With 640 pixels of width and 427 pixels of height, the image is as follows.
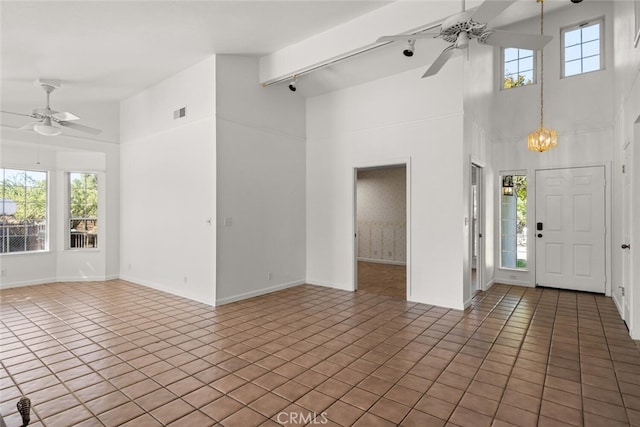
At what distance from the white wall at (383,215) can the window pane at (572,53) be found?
3838 millimetres

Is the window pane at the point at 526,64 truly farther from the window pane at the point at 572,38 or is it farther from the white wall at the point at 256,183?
the white wall at the point at 256,183

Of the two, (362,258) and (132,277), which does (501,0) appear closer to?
(132,277)

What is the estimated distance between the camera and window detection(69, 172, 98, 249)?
6676 millimetres

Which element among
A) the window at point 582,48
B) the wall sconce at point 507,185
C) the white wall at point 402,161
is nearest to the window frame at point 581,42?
the window at point 582,48

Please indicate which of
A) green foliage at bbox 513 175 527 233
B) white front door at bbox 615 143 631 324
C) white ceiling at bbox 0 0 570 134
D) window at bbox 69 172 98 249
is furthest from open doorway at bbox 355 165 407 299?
window at bbox 69 172 98 249

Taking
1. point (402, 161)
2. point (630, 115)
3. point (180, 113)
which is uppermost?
point (180, 113)

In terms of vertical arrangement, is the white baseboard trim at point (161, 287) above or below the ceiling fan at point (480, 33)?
below

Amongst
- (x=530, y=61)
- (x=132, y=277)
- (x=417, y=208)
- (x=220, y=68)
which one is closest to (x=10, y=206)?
(x=132, y=277)

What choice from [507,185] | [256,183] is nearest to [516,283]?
[507,185]

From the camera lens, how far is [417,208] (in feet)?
16.5

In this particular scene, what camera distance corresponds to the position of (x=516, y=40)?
263 cm

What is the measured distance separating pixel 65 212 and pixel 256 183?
4142 mm

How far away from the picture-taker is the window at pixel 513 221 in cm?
621

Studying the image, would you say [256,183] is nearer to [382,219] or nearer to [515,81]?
[382,219]
